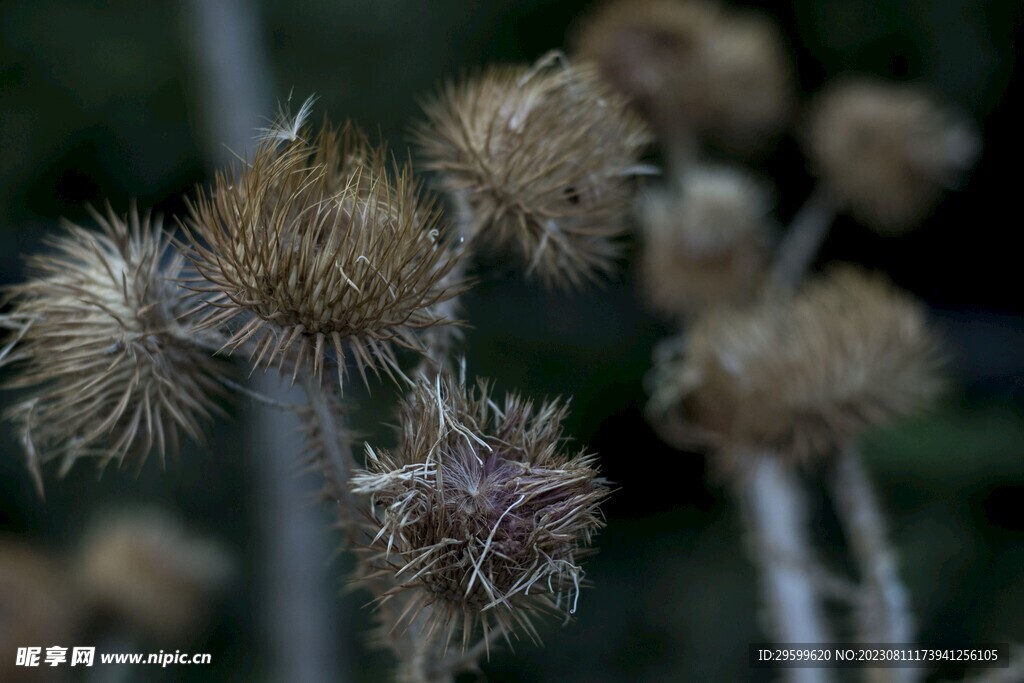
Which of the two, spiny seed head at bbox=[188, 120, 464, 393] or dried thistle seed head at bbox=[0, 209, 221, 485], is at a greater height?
spiny seed head at bbox=[188, 120, 464, 393]

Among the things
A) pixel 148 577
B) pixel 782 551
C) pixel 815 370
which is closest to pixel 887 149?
pixel 815 370

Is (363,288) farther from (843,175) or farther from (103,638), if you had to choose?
(103,638)

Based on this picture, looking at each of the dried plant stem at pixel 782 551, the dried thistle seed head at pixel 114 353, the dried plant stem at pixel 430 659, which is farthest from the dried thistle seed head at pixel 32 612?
the dried plant stem at pixel 782 551

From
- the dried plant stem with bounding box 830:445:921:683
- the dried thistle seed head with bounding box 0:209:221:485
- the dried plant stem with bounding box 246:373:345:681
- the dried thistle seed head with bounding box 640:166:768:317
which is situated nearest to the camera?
the dried thistle seed head with bounding box 0:209:221:485

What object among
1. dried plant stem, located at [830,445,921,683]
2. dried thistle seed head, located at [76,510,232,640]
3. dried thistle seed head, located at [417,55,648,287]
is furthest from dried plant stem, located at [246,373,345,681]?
dried thistle seed head, located at [417,55,648,287]

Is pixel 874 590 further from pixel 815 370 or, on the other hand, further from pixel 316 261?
pixel 316 261

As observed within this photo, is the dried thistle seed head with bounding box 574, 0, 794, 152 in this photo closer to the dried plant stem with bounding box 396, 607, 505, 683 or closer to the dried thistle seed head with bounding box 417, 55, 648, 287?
the dried thistle seed head with bounding box 417, 55, 648, 287

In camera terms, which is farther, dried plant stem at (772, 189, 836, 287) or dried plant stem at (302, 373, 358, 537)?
dried plant stem at (772, 189, 836, 287)
